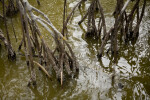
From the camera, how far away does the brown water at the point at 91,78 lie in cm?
287

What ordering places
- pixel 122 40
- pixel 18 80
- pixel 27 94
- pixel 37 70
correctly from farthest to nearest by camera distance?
1. pixel 122 40
2. pixel 37 70
3. pixel 18 80
4. pixel 27 94

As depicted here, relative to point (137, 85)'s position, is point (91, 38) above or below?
above

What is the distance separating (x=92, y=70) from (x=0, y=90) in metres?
1.85

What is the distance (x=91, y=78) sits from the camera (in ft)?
10.4

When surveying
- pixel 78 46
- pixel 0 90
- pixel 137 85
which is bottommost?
pixel 137 85

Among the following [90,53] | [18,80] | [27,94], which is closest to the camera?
[27,94]

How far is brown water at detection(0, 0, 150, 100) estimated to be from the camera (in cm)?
287

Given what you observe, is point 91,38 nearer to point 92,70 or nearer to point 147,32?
point 92,70

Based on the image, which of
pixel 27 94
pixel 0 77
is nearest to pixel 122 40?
pixel 27 94

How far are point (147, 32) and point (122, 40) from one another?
783 mm

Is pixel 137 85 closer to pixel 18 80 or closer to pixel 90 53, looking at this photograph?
pixel 90 53

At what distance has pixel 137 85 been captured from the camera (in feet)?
9.68

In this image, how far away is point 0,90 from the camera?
2.98 meters

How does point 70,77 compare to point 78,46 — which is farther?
point 78,46
